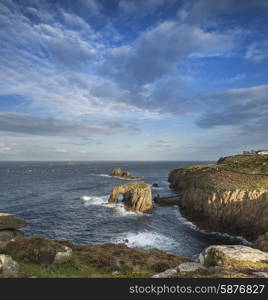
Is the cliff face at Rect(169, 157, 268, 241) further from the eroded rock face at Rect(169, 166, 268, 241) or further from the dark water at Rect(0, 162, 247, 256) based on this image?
the dark water at Rect(0, 162, 247, 256)

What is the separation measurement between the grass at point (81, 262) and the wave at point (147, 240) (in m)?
12.3

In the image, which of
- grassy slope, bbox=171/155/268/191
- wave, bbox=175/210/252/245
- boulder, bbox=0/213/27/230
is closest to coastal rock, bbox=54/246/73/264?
boulder, bbox=0/213/27/230

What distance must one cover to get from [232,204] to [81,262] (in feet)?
105

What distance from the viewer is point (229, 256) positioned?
16.4 meters

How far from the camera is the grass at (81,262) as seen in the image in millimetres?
16125

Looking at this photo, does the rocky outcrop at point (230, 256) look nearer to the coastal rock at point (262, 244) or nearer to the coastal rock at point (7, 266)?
the coastal rock at point (262, 244)

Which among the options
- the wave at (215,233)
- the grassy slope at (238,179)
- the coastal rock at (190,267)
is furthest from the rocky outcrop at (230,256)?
the grassy slope at (238,179)

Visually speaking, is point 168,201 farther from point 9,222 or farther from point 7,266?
point 7,266

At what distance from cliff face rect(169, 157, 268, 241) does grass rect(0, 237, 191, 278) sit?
22.8m

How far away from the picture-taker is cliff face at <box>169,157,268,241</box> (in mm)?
35625
